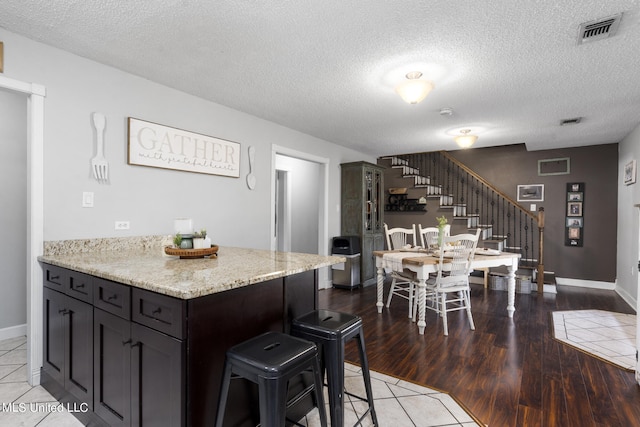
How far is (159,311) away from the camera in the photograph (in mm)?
1410

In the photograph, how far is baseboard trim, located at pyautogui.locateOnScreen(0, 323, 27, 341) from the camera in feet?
10.0

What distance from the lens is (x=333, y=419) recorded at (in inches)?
61.5

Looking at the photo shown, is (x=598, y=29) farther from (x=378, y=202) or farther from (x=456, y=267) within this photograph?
(x=378, y=202)

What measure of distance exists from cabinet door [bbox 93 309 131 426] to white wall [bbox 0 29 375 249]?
1084 mm

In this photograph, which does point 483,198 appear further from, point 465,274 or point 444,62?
point 444,62

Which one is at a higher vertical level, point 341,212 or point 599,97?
point 599,97

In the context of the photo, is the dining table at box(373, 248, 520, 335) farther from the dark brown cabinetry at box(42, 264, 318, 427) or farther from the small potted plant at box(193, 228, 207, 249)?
the small potted plant at box(193, 228, 207, 249)

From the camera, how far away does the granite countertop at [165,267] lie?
1399mm

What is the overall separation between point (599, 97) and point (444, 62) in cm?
192

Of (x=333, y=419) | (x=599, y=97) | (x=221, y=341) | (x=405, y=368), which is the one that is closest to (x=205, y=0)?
(x=221, y=341)

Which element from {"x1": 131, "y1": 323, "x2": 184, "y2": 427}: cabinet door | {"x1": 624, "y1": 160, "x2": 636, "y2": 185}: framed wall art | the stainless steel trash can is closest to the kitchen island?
{"x1": 131, "y1": 323, "x2": 184, "y2": 427}: cabinet door

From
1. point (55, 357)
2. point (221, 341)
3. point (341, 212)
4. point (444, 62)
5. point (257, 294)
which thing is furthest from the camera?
point (341, 212)

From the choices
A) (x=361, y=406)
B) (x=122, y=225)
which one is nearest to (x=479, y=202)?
(x=361, y=406)

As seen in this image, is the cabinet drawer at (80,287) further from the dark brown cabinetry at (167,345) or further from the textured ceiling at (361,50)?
the textured ceiling at (361,50)
